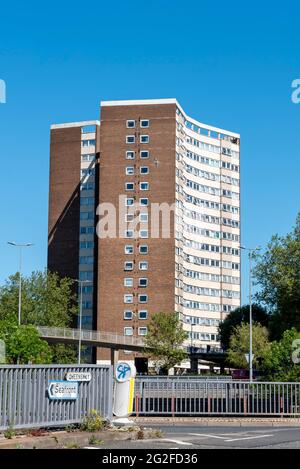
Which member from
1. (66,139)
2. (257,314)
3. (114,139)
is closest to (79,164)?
(66,139)

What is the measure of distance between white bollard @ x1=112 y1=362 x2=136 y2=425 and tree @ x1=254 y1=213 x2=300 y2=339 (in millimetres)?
62335

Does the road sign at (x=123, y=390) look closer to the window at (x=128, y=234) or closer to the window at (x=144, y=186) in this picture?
the window at (x=128, y=234)

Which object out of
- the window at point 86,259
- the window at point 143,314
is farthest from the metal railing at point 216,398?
the window at point 86,259

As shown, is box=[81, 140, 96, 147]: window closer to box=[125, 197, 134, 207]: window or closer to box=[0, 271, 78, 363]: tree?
box=[125, 197, 134, 207]: window

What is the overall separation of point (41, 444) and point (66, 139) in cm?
13112

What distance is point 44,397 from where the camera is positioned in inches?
699

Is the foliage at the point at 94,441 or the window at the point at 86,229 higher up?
the window at the point at 86,229

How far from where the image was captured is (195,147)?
140 meters

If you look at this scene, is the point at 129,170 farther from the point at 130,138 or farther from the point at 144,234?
the point at 144,234

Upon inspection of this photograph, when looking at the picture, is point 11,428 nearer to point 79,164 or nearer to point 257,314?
point 257,314

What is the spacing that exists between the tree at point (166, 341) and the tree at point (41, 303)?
10389 millimetres

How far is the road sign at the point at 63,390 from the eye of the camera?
17.9 meters
